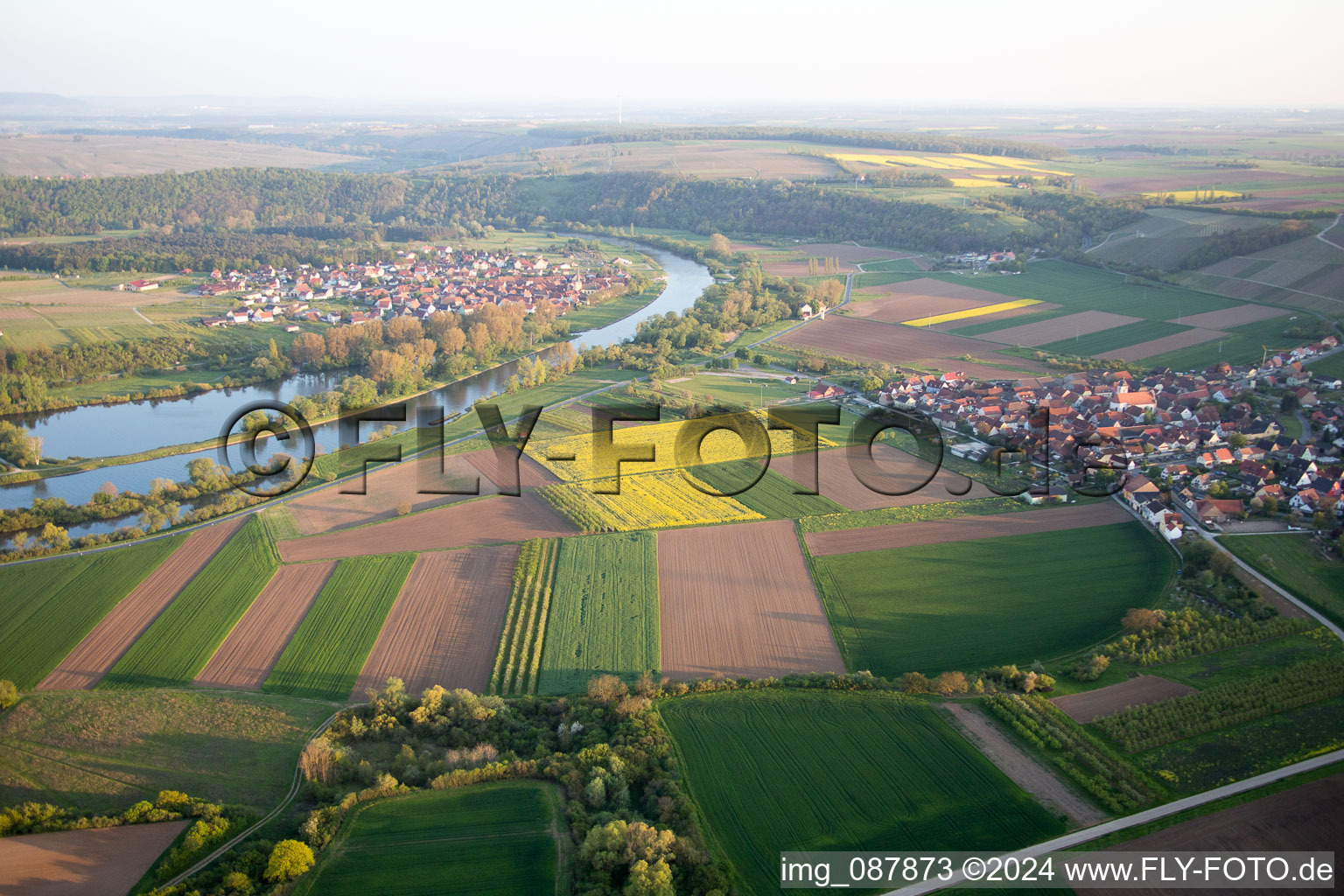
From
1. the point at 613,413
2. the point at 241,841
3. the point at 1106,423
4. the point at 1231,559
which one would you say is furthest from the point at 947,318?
the point at 241,841

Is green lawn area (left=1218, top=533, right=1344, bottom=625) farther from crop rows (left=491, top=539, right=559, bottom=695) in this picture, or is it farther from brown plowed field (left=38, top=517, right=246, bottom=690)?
brown plowed field (left=38, top=517, right=246, bottom=690)

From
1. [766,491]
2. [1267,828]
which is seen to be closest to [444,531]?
[766,491]

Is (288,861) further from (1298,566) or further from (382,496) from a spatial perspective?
(1298,566)

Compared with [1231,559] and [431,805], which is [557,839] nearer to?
[431,805]

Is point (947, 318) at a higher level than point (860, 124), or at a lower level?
lower

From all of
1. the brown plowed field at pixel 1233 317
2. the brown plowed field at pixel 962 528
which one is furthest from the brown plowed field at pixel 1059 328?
the brown plowed field at pixel 962 528

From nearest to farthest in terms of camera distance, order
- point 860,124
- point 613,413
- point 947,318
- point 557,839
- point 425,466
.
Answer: point 557,839 < point 425,466 < point 613,413 < point 947,318 < point 860,124

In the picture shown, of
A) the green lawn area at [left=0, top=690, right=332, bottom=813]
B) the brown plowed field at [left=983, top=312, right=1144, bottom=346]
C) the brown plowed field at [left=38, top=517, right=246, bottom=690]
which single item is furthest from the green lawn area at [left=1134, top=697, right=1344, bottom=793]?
the brown plowed field at [left=983, top=312, right=1144, bottom=346]
